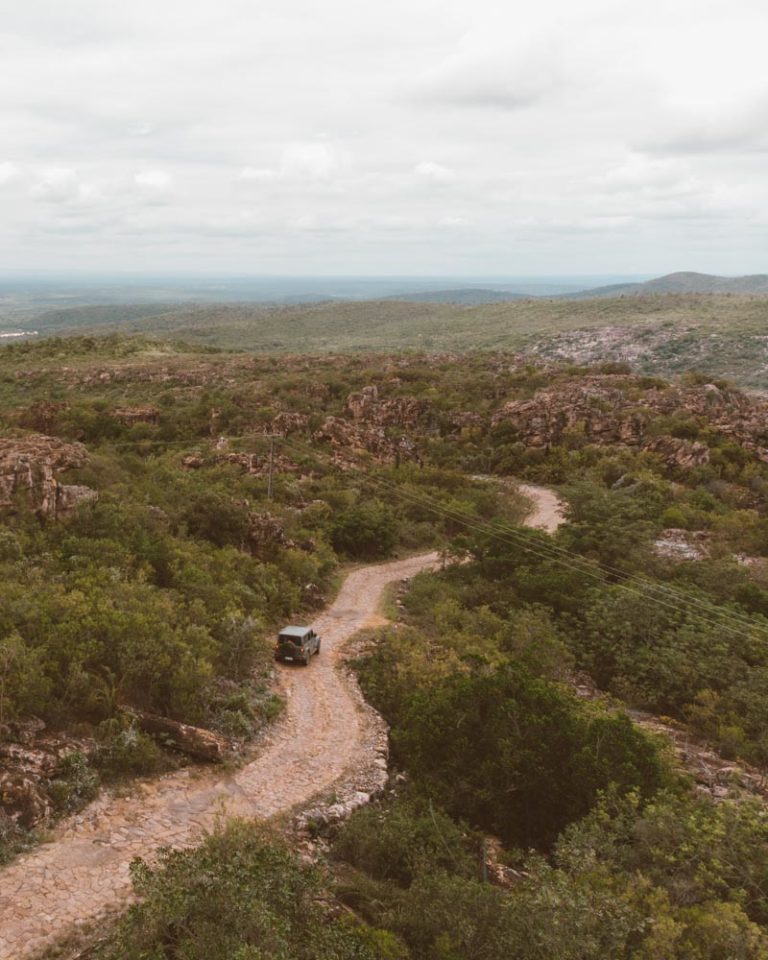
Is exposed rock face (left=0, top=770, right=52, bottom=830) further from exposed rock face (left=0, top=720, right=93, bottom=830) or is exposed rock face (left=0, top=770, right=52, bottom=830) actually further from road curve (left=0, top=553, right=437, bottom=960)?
road curve (left=0, top=553, right=437, bottom=960)

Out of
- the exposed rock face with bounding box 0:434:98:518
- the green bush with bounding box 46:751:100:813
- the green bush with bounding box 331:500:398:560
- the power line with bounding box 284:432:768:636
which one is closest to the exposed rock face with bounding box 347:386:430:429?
the power line with bounding box 284:432:768:636

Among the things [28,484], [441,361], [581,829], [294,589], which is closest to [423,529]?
[294,589]

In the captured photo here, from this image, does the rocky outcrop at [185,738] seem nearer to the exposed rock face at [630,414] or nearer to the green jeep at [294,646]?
the green jeep at [294,646]

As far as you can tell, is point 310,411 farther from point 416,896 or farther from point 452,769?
point 416,896

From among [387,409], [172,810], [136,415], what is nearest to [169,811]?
[172,810]

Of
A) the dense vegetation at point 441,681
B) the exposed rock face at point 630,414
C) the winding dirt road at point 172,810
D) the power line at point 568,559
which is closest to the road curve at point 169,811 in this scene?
the winding dirt road at point 172,810

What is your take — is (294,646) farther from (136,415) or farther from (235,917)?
(136,415)
